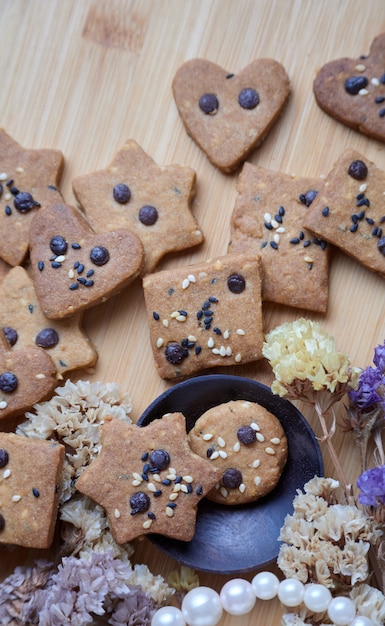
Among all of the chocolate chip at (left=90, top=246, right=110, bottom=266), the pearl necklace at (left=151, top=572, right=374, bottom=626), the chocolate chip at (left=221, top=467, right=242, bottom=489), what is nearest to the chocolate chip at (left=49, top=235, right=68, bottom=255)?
the chocolate chip at (left=90, top=246, right=110, bottom=266)

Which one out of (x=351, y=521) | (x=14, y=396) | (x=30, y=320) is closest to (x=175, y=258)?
(x=30, y=320)

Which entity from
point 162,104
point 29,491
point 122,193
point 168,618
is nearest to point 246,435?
point 168,618

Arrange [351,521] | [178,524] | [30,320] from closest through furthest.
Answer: [351,521] → [178,524] → [30,320]

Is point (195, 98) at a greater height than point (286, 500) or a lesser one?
greater

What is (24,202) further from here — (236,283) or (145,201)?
(236,283)

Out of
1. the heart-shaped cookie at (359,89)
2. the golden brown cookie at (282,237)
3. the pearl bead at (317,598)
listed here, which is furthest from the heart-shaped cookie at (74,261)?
the pearl bead at (317,598)

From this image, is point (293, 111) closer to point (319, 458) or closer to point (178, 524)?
point (319, 458)
